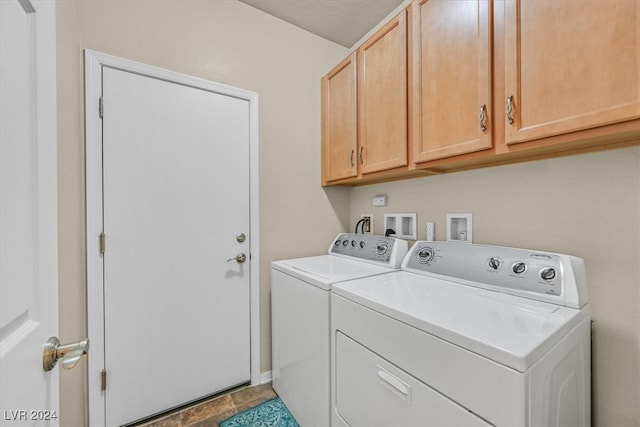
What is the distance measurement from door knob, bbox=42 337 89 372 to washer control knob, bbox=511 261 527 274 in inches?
55.2

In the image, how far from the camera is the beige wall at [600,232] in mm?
966

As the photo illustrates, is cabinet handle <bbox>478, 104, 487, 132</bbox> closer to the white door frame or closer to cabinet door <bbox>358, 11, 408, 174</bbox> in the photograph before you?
cabinet door <bbox>358, 11, 408, 174</bbox>

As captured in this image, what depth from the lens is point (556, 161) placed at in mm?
1145

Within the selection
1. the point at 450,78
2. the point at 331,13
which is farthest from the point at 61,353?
the point at 331,13

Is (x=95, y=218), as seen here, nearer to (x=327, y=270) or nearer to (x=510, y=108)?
(x=327, y=270)

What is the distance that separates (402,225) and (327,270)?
2.19 ft

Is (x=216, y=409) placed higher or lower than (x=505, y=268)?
lower

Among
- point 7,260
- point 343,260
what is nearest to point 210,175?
point 343,260

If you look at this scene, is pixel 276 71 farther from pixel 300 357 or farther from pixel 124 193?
pixel 300 357

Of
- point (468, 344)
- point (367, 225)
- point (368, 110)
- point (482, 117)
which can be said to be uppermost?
point (368, 110)

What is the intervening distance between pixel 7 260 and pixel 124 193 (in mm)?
1227

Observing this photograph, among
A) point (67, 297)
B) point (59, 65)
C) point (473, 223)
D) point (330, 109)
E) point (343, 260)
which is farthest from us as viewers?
point (330, 109)

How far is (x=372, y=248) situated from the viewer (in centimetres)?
176

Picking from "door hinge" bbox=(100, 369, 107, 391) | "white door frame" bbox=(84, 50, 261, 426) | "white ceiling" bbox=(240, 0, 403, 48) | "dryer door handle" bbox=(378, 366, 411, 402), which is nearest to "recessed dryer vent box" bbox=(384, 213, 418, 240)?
"dryer door handle" bbox=(378, 366, 411, 402)
